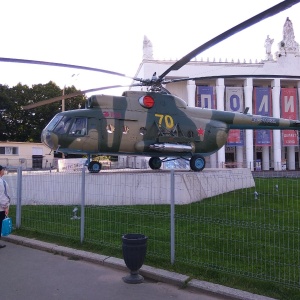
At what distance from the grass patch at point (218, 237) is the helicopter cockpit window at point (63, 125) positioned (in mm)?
3140

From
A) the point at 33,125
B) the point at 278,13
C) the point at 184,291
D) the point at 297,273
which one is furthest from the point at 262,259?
the point at 33,125

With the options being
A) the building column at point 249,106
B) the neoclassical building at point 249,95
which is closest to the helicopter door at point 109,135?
the neoclassical building at point 249,95

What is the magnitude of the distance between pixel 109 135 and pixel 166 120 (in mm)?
2345

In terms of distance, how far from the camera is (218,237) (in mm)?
7227

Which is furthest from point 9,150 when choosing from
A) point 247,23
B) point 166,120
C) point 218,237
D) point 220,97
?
point 247,23

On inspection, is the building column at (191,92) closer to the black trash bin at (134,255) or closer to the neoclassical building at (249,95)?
the neoclassical building at (249,95)

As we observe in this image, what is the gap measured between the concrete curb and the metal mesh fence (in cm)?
44

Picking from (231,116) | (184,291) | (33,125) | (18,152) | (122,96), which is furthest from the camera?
(33,125)

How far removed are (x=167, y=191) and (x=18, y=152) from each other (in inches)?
1217

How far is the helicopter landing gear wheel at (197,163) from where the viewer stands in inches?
578

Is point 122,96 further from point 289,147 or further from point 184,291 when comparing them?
point 289,147

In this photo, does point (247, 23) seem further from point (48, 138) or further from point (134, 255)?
point (48, 138)

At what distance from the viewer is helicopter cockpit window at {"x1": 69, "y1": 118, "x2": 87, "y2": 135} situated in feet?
41.4

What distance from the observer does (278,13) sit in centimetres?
587
